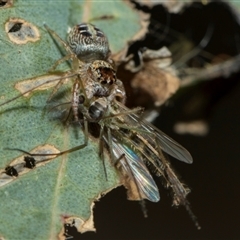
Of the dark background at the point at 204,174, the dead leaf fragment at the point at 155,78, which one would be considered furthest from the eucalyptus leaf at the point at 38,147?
the dark background at the point at 204,174

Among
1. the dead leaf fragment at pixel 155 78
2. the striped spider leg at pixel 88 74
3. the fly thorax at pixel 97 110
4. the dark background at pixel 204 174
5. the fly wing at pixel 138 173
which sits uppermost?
the striped spider leg at pixel 88 74

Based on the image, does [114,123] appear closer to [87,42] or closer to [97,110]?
[97,110]

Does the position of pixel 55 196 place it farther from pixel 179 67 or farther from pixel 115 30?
pixel 179 67

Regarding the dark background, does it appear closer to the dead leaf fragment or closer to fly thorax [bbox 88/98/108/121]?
the dead leaf fragment

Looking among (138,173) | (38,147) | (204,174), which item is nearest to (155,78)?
(138,173)

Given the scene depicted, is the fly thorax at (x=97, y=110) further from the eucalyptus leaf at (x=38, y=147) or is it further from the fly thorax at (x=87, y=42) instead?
the fly thorax at (x=87, y=42)

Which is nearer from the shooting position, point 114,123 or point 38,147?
point 38,147

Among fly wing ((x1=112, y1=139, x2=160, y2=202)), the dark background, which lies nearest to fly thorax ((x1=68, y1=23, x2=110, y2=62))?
fly wing ((x1=112, y1=139, x2=160, y2=202))
